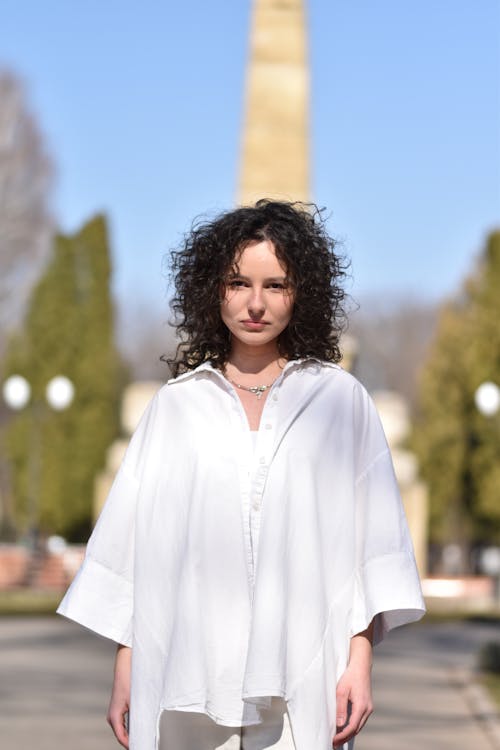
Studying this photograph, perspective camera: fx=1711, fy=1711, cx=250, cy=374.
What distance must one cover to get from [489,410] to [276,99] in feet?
24.4

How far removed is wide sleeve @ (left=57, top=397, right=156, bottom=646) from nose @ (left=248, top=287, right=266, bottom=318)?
0.31 m

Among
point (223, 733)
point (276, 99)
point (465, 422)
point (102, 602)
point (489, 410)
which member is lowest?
point (465, 422)

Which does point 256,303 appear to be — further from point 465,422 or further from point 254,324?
point 465,422

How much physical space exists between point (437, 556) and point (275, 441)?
49.4 m

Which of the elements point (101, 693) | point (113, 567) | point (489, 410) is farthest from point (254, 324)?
point (489, 410)

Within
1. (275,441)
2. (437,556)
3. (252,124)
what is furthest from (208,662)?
(437,556)

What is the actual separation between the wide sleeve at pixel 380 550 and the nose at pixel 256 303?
299mm

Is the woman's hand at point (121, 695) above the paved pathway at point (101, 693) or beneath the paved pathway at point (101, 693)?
above

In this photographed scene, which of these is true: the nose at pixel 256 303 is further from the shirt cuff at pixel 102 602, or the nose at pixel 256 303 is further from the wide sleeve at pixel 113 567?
the shirt cuff at pixel 102 602

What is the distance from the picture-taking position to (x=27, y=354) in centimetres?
4066

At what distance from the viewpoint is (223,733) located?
11.2 feet

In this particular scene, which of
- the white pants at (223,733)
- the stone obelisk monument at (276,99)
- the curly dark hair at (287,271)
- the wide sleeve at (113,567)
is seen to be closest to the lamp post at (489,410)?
the stone obelisk monument at (276,99)

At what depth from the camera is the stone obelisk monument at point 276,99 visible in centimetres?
2391

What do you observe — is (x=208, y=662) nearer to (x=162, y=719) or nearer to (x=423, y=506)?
(x=162, y=719)
